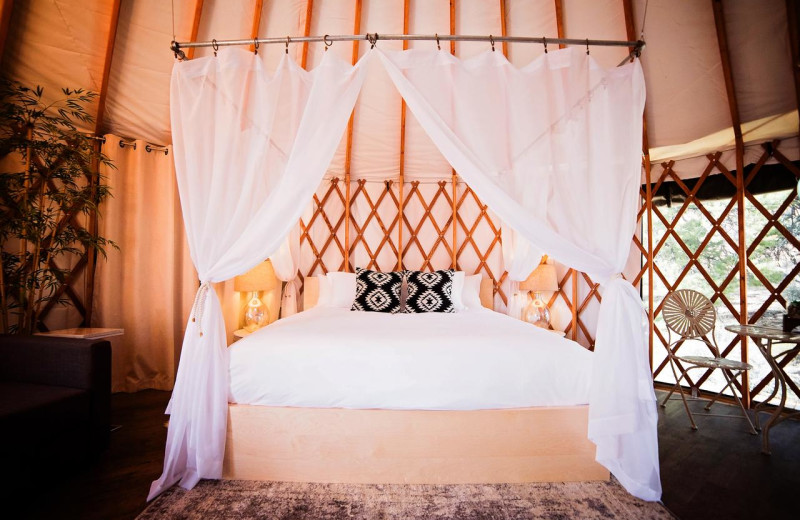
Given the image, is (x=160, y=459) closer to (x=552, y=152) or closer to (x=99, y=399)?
(x=99, y=399)

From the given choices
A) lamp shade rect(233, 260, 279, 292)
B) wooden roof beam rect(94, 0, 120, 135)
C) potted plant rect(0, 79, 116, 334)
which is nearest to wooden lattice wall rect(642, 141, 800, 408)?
lamp shade rect(233, 260, 279, 292)

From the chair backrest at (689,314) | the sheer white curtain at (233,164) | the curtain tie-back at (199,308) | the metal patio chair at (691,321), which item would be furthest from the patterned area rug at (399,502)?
the chair backrest at (689,314)

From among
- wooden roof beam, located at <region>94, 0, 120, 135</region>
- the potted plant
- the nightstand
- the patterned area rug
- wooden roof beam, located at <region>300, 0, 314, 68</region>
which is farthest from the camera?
wooden roof beam, located at <region>300, 0, 314, 68</region>

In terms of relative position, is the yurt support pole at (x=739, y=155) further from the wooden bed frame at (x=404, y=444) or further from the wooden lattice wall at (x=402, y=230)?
the wooden bed frame at (x=404, y=444)

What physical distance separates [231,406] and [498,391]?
119cm

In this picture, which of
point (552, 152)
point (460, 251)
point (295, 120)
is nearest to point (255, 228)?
point (295, 120)

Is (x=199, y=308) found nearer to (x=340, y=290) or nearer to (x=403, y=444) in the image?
(x=403, y=444)

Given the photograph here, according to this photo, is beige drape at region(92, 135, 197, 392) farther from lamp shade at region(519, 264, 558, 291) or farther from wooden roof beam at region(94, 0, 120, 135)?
lamp shade at region(519, 264, 558, 291)

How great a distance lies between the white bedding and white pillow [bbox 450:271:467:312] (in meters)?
1.37

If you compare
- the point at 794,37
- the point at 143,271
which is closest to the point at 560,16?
the point at 794,37

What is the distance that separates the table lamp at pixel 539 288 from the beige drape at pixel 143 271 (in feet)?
9.68

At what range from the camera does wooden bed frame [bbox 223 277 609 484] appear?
5.31 ft

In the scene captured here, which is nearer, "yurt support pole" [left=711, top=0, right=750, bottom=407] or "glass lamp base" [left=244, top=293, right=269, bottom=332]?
"yurt support pole" [left=711, top=0, right=750, bottom=407]

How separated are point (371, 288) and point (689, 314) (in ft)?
7.74
